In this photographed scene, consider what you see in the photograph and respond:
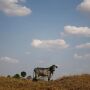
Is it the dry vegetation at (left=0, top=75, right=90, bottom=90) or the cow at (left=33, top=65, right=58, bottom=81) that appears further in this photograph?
the cow at (left=33, top=65, right=58, bottom=81)

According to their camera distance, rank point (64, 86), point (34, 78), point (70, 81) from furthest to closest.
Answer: point (34, 78)
point (70, 81)
point (64, 86)

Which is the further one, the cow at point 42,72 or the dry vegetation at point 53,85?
the cow at point 42,72

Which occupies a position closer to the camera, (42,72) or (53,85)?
(53,85)

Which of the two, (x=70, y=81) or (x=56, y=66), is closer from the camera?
(x=70, y=81)

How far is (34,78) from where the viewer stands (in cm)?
3447

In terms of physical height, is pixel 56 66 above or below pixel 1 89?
above

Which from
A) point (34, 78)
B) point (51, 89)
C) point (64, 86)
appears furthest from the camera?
point (34, 78)

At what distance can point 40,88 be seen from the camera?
2439 cm

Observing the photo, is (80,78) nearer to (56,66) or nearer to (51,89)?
(51,89)

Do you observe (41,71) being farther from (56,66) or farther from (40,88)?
(40,88)

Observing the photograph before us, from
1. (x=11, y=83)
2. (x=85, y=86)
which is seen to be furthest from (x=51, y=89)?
(x=11, y=83)

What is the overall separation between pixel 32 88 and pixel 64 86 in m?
2.81

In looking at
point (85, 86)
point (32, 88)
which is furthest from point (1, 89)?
point (85, 86)

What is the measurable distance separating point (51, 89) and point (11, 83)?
502 cm
